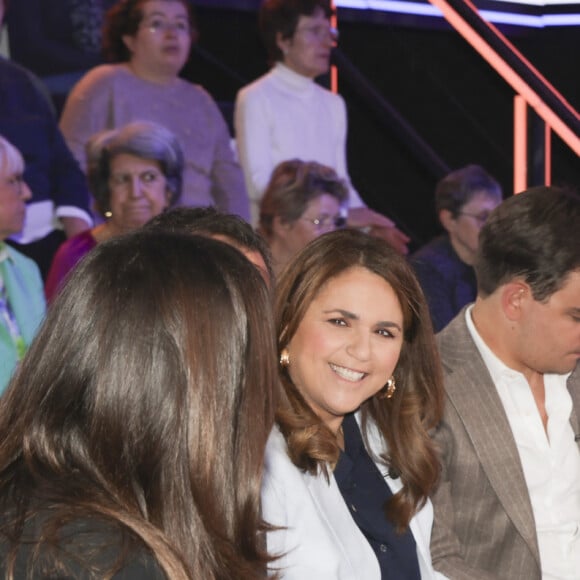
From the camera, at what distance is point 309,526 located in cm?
182

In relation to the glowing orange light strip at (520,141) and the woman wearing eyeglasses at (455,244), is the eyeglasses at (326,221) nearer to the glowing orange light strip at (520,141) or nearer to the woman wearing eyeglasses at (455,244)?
the woman wearing eyeglasses at (455,244)

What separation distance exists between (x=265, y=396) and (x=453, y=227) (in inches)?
113

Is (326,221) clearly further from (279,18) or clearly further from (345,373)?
(345,373)

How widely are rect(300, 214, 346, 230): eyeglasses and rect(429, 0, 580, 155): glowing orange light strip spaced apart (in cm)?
81

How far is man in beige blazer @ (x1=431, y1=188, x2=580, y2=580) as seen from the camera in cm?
224

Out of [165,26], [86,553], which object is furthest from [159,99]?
[86,553]

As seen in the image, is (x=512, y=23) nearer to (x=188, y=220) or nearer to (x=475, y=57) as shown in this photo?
(x=475, y=57)

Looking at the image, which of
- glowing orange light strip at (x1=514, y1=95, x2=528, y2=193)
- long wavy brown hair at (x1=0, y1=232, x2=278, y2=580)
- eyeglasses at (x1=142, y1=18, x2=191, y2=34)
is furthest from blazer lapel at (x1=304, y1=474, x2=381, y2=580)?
glowing orange light strip at (x1=514, y1=95, x2=528, y2=193)

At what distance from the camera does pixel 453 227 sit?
396cm

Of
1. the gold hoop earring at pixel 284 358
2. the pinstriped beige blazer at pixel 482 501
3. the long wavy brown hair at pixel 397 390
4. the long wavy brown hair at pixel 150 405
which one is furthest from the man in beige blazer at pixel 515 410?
the long wavy brown hair at pixel 150 405

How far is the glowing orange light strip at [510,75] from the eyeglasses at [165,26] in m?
0.85

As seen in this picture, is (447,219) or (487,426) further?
(447,219)

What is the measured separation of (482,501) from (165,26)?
75.0 inches

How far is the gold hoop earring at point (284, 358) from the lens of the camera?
1.98m
